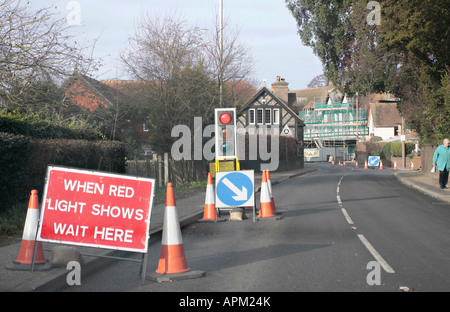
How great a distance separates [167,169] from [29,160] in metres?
11.8

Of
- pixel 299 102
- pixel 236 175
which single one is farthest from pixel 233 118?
pixel 299 102

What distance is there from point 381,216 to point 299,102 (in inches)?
3826

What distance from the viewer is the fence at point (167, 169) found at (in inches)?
833

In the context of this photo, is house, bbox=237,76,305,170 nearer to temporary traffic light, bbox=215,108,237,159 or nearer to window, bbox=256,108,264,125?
window, bbox=256,108,264,125

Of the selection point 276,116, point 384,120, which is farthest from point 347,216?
point 384,120

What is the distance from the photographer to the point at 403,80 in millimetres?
27016

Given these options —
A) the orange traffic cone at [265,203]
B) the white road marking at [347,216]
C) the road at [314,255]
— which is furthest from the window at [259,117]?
the orange traffic cone at [265,203]

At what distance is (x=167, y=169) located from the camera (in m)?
23.8

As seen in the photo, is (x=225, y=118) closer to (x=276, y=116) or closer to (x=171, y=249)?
(x=171, y=249)

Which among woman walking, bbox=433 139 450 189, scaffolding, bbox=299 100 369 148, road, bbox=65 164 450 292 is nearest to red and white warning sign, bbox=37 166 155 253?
road, bbox=65 164 450 292

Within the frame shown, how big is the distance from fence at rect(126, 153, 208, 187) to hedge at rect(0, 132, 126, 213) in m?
5.53

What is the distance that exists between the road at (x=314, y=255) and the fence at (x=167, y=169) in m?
8.58

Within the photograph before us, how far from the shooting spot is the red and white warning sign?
21.9ft
